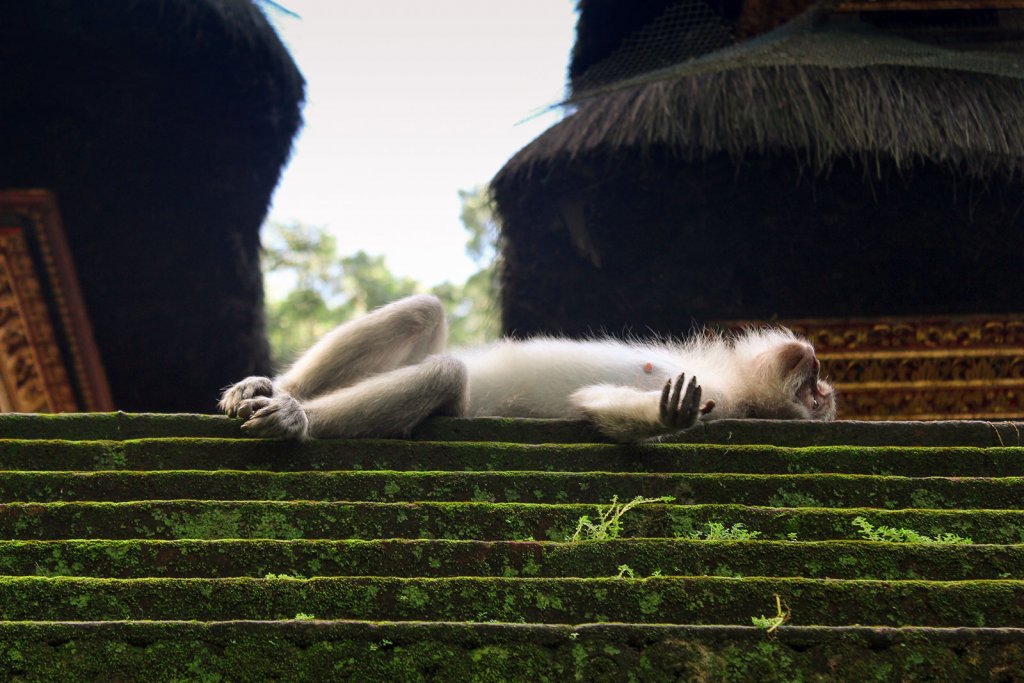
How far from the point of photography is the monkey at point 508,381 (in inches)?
157

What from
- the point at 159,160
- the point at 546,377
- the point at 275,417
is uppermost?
the point at 159,160

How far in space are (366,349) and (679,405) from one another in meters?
1.26

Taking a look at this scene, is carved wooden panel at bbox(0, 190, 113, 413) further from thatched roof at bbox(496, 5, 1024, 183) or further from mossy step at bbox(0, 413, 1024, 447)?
mossy step at bbox(0, 413, 1024, 447)

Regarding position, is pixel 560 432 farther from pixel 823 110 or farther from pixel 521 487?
pixel 823 110

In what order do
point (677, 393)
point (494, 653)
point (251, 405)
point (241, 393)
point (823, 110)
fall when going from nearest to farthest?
1. point (494, 653)
2. point (677, 393)
3. point (251, 405)
4. point (241, 393)
5. point (823, 110)

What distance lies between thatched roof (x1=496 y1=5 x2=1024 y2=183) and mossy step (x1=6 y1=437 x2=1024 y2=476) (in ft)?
9.03

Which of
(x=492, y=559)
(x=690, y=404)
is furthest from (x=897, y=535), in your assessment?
(x=492, y=559)

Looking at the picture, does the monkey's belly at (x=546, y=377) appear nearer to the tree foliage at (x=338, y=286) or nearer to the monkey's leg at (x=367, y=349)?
the monkey's leg at (x=367, y=349)

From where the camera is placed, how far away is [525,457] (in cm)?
383

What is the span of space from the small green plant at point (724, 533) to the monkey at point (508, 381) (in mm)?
625

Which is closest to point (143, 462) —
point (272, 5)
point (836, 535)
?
point (836, 535)

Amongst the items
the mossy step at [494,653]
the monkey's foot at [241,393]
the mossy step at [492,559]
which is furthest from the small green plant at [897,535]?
the monkey's foot at [241,393]

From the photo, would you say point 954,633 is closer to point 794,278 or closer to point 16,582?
point 16,582

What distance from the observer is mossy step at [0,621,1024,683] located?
2479 millimetres
